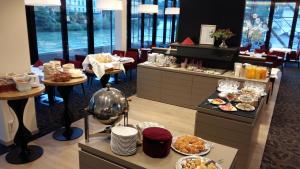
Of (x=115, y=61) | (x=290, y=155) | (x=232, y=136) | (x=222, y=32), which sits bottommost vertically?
(x=290, y=155)

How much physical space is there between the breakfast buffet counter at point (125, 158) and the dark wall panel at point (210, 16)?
134 inches

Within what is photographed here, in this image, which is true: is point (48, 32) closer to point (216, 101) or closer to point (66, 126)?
point (66, 126)

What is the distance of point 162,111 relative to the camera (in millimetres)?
4824

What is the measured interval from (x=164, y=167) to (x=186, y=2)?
13.8ft

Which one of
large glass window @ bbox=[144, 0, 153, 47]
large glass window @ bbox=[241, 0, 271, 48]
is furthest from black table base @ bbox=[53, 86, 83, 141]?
large glass window @ bbox=[241, 0, 271, 48]

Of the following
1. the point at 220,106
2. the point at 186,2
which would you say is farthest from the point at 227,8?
the point at 220,106

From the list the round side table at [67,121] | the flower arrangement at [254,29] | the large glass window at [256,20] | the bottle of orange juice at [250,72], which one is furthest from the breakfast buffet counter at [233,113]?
the large glass window at [256,20]

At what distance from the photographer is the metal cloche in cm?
168

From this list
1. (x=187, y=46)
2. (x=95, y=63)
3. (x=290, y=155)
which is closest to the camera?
(x=290, y=155)

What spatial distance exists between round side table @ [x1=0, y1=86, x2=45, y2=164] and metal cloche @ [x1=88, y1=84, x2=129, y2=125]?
56.0 inches

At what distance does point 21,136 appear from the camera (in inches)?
119

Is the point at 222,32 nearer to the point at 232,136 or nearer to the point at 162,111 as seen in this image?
the point at 162,111

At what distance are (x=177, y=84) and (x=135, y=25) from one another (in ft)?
15.8

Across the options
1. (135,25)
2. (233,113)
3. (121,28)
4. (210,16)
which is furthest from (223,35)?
(135,25)
